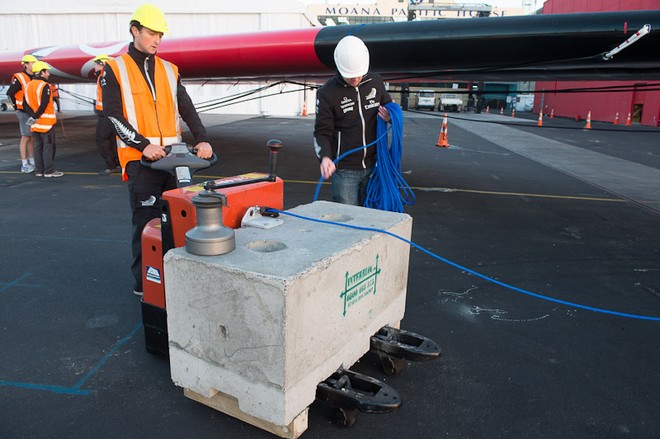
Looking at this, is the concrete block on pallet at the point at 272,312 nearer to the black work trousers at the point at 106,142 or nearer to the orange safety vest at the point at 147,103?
the orange safety vest at the point at 147,103

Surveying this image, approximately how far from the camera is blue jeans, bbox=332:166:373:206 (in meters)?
3.79

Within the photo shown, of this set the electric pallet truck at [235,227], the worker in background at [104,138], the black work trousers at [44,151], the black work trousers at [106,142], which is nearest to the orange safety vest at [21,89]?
the black work trousers at [44,151]

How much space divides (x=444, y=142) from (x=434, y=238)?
29.9 ft

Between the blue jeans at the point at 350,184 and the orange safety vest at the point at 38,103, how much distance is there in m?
6.36

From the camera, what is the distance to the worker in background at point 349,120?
353cm

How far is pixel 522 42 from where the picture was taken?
5.26 m

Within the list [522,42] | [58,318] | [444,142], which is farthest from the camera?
[444,142]

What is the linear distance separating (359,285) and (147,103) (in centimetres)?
198

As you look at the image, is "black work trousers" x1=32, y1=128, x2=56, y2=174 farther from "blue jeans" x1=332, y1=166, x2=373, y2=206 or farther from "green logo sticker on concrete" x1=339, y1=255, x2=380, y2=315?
"green logo sticker on concrete" x1=339, y1=255, x2=380, y2=315

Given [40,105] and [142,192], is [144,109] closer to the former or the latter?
[142,192]

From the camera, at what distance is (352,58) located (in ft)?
10.8

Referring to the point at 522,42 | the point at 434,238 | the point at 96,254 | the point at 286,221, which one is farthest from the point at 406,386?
the point at 522,42

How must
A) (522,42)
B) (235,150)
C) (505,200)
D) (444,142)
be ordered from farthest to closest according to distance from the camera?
(444,142)
(235,150)
(505,200)
(522,42)

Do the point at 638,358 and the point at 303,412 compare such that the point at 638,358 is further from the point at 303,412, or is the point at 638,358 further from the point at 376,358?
the point at 303,412
